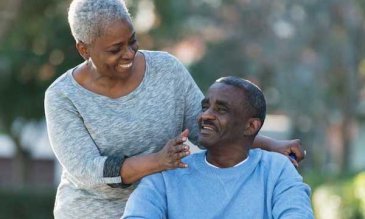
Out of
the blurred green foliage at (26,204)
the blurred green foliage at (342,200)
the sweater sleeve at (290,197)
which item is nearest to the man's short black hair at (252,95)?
the sweater sleeve at (290,197)

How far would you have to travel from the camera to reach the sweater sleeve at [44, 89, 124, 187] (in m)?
4.56

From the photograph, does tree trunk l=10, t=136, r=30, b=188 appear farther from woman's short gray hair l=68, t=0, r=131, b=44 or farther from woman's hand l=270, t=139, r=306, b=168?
woman's short gray hair l=68, t=0, r=131, b=44

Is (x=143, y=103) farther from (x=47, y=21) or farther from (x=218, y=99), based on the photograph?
(x=47, y=21)

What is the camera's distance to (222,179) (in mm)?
4551

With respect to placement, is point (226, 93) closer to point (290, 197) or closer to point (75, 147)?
point (290, 197)

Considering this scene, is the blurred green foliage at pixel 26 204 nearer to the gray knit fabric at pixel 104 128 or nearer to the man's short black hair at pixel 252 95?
the gray knit fabric at pixel 104 128

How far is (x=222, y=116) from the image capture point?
4539mm

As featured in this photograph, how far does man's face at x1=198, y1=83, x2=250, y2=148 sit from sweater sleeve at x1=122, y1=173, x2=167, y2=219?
0.24 m

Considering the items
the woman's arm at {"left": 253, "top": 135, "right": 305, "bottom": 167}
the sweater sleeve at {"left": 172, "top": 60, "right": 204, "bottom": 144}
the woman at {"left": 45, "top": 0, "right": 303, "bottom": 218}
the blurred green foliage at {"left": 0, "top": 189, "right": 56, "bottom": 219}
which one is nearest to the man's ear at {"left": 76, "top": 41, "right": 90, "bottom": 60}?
the woman at {"left": 45, "top": 0, "right": 303, "bottom": 218}

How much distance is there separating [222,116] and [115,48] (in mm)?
491

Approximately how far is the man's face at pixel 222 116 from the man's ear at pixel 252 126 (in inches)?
1.1

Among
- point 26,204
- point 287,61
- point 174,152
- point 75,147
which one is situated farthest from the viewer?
point 287,61

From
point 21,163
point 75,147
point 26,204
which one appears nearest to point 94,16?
point 75,147

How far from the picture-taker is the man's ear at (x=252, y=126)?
460 cm
